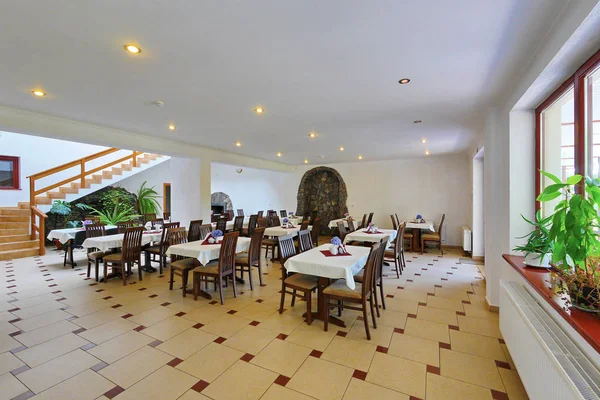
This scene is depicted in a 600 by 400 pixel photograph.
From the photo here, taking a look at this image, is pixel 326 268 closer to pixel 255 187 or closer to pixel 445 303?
pixel 445 303

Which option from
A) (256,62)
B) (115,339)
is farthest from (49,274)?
(256,62)

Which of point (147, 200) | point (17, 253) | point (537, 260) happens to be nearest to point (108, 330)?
point (537, 260)

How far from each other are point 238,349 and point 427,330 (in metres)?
2.03

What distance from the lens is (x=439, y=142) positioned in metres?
6.03

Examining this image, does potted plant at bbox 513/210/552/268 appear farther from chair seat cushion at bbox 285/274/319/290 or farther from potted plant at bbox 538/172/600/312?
chair seat cushion at bbox 285/274/319/290

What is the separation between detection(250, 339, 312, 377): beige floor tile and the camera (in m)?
2.28

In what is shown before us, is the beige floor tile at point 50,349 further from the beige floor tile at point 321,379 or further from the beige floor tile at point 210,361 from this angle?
the beige floor tile at point 321,379

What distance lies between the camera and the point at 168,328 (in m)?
2.96

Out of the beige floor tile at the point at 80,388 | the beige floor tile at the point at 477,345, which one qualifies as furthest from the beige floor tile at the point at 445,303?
the beige floor tile at the point at 80,388

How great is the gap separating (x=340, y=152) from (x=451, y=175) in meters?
3.46

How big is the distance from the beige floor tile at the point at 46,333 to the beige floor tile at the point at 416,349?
3.44m

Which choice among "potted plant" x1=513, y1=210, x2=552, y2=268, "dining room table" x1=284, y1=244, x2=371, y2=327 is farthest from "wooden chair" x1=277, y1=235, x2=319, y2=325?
"potted plant" x1=513, y1=210, x2=552, y2=268

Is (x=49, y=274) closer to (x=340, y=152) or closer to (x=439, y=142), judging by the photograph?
(x=340, y=152)

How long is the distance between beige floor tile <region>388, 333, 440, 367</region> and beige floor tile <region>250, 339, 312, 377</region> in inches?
33.9
